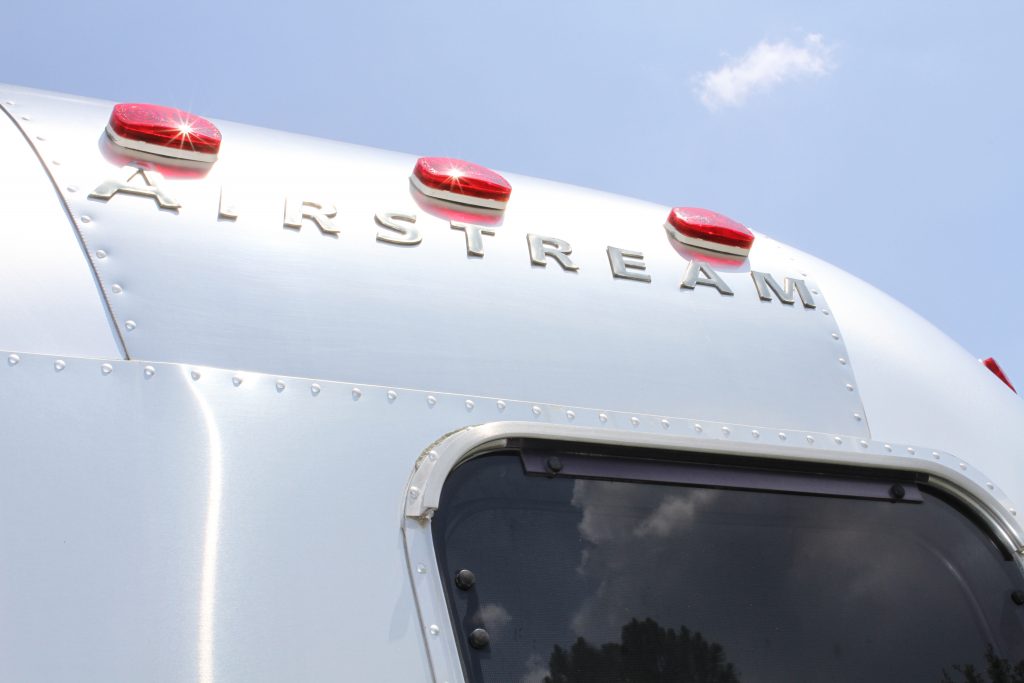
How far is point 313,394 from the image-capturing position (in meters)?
1.86

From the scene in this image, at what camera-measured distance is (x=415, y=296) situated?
207 cm

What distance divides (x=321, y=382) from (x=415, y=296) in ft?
0.92

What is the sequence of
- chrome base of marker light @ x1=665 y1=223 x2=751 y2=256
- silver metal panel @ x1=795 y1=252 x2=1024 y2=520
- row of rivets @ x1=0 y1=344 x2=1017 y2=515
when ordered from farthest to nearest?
chrome base of marker light @ x1=665 y1=223 x2=751 y2=256 → silver metal panel @ x1=795 y1=252 x2=1024 y2=520 → row of rivets @ x1=0 y1=344 x2=1017 y2=515

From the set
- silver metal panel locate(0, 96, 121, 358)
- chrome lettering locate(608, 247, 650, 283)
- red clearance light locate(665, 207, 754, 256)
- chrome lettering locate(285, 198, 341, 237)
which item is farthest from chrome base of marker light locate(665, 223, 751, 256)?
silver metal panel locate(0, 96, 121, 358)

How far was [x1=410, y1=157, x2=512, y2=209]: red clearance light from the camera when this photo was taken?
2287 mm

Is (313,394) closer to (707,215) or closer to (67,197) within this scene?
(67,197)

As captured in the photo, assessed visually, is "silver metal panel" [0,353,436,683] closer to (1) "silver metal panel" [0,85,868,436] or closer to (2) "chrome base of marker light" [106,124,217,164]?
(1) "silver metal panel" [0,85,868,436]

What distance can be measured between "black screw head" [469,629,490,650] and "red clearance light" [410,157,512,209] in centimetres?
90

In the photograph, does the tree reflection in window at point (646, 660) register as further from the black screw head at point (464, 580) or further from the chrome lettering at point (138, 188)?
the chrome lettering at point (138, 188)

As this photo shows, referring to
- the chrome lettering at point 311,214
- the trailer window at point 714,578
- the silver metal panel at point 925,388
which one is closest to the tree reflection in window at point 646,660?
the trailer window at point 714,578

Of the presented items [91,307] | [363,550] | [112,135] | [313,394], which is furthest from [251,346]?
[112,135]

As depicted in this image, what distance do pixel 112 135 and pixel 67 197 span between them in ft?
0.64

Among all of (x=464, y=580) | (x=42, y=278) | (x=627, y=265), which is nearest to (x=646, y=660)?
(x=464, y=580)

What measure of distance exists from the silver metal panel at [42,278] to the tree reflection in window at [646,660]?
89 cm
